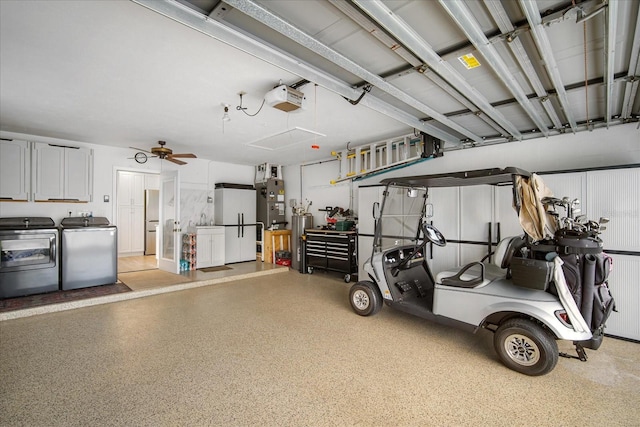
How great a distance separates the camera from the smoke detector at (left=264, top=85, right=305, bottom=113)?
2.76 m

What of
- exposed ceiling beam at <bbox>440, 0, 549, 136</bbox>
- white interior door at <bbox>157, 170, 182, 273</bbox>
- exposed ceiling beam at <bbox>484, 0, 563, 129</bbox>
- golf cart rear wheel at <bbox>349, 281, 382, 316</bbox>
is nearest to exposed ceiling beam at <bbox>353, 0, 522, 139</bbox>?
exposed ceiling beam at <bbox>440, 0, 549, 136</bbox>

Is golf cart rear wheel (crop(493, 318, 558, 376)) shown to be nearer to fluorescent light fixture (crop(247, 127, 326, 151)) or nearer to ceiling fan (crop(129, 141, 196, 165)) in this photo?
fluorescent light fixture (crop(247, 127, 326, 151))

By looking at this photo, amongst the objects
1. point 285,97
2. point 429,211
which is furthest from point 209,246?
point 429,211

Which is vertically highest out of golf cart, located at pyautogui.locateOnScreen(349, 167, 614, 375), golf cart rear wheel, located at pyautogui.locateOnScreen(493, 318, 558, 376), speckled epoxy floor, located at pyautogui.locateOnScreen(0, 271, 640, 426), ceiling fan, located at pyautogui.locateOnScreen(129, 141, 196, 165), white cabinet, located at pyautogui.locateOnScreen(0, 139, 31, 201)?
ceiling fan, located at pyautogui.locateOnScreen(129, 141, 196, 165)

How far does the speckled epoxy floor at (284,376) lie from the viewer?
6.14ft

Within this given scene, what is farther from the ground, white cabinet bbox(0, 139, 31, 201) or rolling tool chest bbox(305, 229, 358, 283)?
white cabinet bbox(0, 139, 31, 201)

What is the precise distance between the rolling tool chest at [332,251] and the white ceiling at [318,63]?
2.29m

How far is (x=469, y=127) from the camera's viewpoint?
3.86m

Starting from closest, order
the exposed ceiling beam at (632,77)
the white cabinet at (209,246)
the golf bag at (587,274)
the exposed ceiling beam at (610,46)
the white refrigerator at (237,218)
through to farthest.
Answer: the exposed ceiling beam at (610,46) → the exposed ceiling beam at (632,77) → the golf bag at (587,274) → the white cabinet at (209,246) → the white refrigerator at (237,218)

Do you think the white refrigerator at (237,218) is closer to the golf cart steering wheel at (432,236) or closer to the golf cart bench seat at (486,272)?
the golf cart steering wheel at (432,236)

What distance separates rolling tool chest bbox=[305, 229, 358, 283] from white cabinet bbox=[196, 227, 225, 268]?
2.08 meters

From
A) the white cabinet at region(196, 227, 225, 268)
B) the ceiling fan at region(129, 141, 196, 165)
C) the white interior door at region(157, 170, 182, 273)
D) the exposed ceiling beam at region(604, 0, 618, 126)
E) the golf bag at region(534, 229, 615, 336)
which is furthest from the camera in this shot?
the white cabinet at region(196, 227, 225, 268)

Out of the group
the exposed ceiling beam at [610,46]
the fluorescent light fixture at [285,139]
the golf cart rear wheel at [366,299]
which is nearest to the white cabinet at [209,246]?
the fluorescent light fixture at [285,139]

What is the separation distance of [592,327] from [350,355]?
6.35 feet
